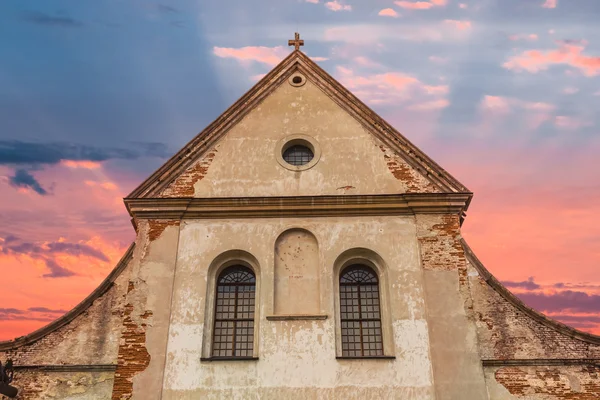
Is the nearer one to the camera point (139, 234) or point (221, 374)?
point (221, 374)

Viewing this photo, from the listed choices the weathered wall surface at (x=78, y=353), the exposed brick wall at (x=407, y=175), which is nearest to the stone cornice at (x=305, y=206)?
the exposed brick wall at (x=407, y=175)

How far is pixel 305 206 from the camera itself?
15141 mm

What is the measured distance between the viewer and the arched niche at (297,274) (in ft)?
46.1

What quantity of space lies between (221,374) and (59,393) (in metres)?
3.79

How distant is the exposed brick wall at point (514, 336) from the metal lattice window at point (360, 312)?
7.82 ft

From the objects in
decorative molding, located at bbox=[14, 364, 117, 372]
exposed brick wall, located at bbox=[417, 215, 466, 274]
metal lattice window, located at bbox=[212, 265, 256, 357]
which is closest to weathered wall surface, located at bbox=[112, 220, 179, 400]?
decorative molding, located at bbox=[14, 364, 117, 372]

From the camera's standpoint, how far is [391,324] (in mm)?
13805

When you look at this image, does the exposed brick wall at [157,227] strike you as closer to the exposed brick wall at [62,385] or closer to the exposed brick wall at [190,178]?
the exposed brick wall at [190,178]

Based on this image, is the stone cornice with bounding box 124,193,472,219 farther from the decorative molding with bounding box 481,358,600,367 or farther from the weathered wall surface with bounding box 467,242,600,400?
the decorative molding with bounding box 481,358,600,367

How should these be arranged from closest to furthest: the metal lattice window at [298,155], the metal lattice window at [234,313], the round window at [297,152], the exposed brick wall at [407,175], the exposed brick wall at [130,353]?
the exposed brick wall at [130,353] < the metal lattice window at [234,313] < the exposed brick wall at [407,175] < the round window at [297,152] < the metal lattice window at [298,155]

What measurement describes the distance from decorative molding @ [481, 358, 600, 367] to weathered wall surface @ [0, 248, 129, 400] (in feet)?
28.3

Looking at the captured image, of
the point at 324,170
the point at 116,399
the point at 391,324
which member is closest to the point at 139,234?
the point at 116,399

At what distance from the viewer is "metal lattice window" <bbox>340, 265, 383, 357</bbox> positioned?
1377 cm

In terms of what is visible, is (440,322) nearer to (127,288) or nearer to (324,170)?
(324,170)
